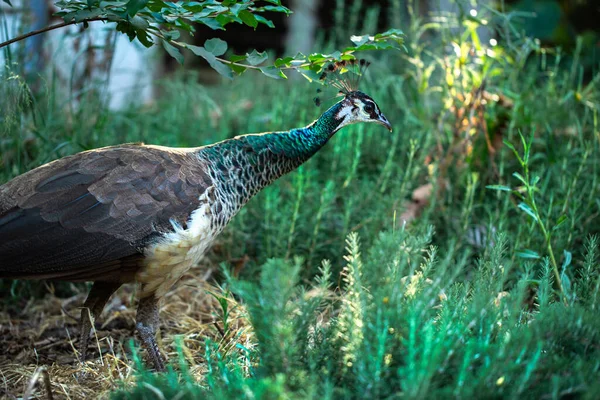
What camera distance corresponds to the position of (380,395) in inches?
65.0

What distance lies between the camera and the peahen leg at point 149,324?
2475mm

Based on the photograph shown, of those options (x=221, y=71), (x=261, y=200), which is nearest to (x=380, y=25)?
(x=261, y=200)

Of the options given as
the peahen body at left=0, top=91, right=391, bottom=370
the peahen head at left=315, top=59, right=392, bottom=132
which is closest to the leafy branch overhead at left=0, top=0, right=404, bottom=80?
the peahen head at left=315, top=59, right=392, bottom=132

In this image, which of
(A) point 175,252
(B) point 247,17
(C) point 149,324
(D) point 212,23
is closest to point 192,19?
(D) point 212,23

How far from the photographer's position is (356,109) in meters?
Result: 2.72

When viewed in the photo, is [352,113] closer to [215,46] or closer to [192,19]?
[215,46]

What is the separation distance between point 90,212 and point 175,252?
32 cm

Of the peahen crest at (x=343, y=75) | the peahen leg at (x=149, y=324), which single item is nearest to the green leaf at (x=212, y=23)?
the peahen crest at (x=343, y=75)

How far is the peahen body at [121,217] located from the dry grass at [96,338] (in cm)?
16

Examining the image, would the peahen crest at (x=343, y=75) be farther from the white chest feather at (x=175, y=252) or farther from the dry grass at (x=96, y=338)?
the dry grass at (x=96, y=338)

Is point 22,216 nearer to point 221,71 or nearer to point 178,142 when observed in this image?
point 221,71

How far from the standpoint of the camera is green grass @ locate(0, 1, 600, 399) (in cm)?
165

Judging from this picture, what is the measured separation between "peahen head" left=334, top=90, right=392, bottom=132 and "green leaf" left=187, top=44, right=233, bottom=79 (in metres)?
0.60

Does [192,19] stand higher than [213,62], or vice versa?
[192,19]
